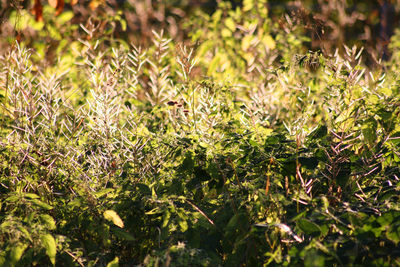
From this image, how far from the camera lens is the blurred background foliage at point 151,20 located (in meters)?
3.58

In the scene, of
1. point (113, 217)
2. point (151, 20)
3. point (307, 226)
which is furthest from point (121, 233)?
point (151, 20)

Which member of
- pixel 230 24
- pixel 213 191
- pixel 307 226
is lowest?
pixel 230 24

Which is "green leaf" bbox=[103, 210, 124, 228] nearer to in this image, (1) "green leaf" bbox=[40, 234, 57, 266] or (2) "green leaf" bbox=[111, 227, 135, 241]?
(2) "green leaf" bbox=[111, 227, 135, 241]

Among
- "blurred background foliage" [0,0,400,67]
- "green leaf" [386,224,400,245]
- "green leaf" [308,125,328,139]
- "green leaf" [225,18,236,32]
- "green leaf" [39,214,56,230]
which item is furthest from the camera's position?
"green leaf" [225,18,236,32]

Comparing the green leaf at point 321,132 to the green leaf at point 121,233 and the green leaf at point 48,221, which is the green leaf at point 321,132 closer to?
the green leaf at point 121,233

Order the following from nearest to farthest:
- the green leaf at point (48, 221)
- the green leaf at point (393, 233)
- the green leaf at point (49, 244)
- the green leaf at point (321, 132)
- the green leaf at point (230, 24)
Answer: the green leaf at point (393, 233), the green leaf at point (49, 244), the green leaf at point (48, 221), the green leaf at point (321, 132), the green leaf at point (230, 24)

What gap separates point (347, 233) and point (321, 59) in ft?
2.67

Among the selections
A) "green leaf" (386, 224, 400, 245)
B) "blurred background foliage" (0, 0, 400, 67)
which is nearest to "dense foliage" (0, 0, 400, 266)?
"green leaf" (386, 224, 400, 245)

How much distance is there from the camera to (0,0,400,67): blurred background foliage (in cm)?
358

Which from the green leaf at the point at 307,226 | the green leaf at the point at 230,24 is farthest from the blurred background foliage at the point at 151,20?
the green leaf at the point at 307,226

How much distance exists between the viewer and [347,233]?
1.51 m

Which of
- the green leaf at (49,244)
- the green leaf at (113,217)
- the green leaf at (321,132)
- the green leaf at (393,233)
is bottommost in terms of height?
the green leaf at (113,217)

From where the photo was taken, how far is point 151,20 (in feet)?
21.1

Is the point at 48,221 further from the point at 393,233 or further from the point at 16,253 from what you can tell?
the point at 393,233
